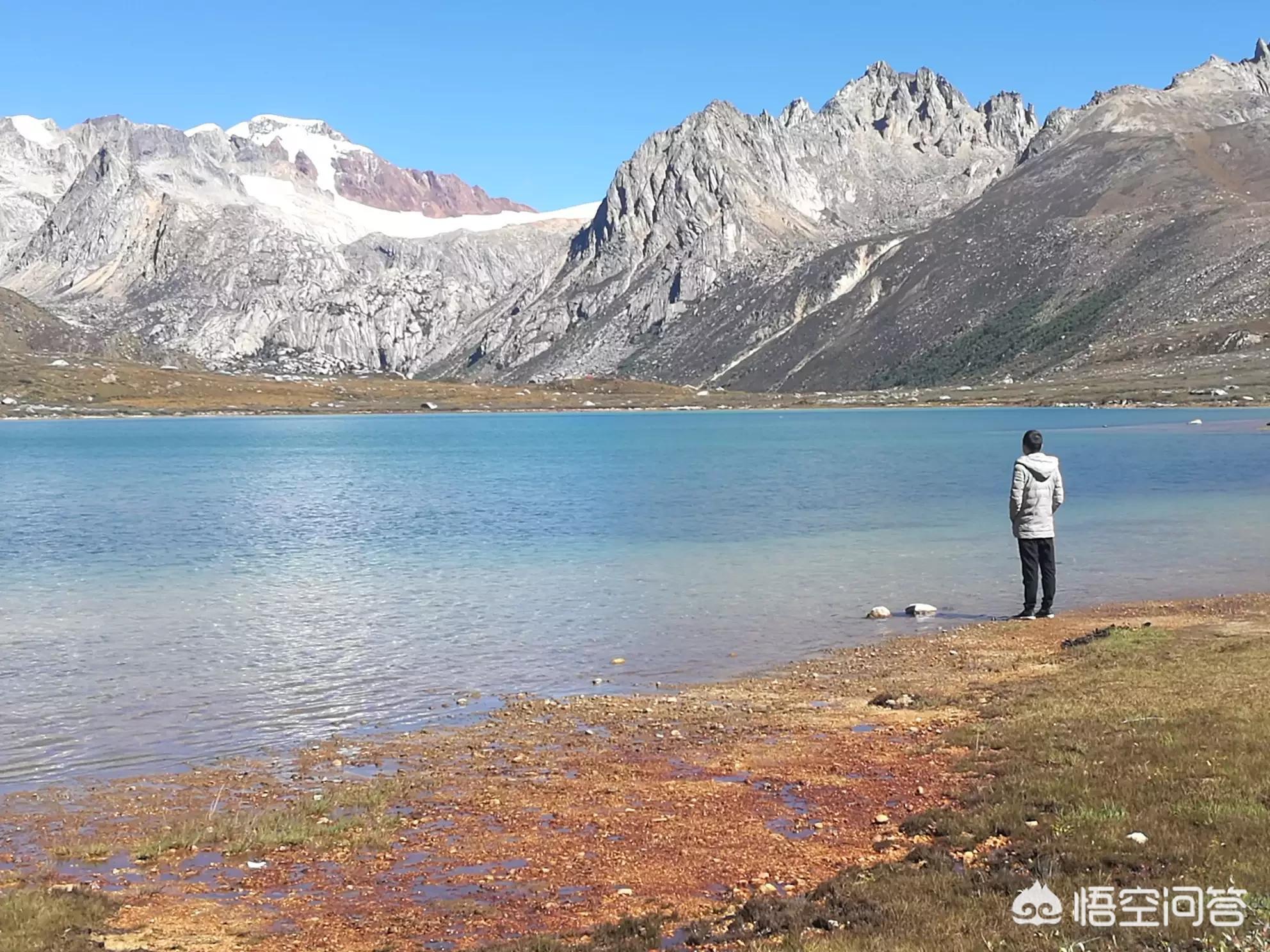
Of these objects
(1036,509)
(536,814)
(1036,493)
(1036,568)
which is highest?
(1036,493)

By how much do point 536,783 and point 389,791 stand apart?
232cm

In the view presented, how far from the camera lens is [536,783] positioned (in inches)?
745

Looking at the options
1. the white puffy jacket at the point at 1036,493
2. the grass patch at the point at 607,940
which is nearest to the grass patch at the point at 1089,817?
the grass patch at the point at 607,940

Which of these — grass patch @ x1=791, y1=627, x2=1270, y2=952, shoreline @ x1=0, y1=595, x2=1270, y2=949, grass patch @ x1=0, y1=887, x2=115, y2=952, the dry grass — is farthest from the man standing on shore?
grass patch @ x1=0, y1=887, x2=115, y2=952

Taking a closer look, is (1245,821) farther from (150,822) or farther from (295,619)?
(295,619)

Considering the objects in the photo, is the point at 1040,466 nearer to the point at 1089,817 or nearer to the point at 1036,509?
the point at 1036,509

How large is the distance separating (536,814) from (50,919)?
6.59 m

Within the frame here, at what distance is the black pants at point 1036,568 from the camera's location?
32.9 m

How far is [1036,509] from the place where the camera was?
1243 inches

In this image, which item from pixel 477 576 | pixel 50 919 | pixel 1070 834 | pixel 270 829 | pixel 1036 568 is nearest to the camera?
pixel 50 919

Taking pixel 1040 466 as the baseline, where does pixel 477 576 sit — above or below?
below

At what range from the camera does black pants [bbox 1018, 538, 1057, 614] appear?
1294 inches

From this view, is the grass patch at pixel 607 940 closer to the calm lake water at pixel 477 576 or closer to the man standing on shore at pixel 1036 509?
the calm lake water at pixel 477 576

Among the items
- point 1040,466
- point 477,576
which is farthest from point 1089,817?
point 477,576
